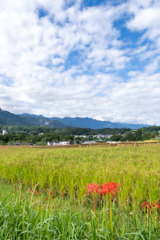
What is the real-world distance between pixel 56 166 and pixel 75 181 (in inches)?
71.0

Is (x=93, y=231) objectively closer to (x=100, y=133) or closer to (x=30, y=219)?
(x=30, y=219)

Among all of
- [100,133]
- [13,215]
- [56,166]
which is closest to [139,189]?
[13,215]

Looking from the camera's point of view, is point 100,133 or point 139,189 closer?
point 139,189

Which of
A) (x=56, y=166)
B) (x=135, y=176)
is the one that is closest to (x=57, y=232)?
(x=135, y=176)

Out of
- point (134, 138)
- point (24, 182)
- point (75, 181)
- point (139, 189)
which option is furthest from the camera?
point (134, 138)

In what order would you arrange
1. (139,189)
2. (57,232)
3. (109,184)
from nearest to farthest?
(109,184), (57,232), (139,189)

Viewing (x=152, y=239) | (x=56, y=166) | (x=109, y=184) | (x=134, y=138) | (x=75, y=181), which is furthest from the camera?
(x=134, y=138)

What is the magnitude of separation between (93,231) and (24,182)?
4.40 metres

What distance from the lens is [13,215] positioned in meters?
2.50

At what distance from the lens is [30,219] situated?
2.39m

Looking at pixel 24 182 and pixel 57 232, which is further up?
pixel 57 232

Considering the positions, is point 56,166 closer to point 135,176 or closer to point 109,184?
point 135,176

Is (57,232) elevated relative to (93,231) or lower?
lower

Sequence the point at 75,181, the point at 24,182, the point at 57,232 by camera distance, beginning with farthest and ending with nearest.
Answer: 1. the point at 24,182
2. the point at 75,181
3. the point at 57,232
